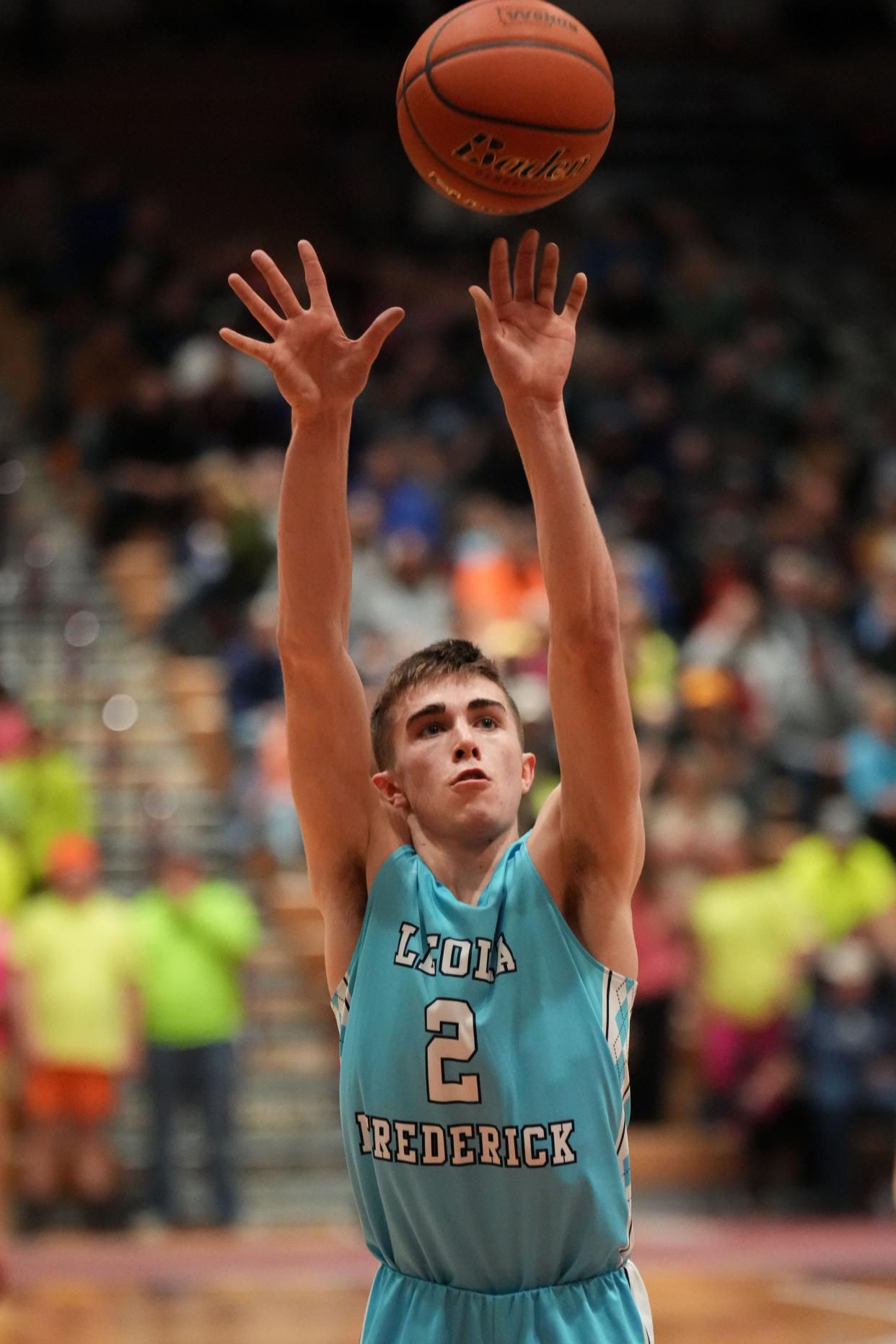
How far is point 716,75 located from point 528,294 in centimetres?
1632

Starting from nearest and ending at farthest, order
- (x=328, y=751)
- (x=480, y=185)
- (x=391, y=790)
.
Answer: (x=328, y=751) < (x=391, y=790) < (x=480, y=185)

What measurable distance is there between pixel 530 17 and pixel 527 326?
837 mm

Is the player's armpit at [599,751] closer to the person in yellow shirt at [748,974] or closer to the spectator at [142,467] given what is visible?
the person in yellow shirt at [748,974]

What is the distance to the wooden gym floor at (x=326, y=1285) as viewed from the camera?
24.6ft

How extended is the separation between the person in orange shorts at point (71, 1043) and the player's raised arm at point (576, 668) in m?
6.58

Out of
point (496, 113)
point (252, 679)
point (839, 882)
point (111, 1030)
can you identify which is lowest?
point (111, 1030)

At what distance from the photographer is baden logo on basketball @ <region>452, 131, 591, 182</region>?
12.4 feet

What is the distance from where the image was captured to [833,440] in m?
14.2

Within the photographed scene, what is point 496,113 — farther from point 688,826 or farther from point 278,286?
point 688,826

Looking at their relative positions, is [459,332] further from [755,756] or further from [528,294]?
[528,294]

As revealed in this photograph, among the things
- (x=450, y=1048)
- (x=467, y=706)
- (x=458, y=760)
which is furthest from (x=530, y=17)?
(x=450, y=1048)

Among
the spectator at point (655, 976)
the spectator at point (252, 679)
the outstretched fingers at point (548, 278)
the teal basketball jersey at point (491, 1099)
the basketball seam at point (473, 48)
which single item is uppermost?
the spectator at point (252, 679)

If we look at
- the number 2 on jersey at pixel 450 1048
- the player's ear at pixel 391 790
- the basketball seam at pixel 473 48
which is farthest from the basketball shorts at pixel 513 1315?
the basketball seam at pixel 473 48

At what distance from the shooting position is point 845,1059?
10.0 metres
